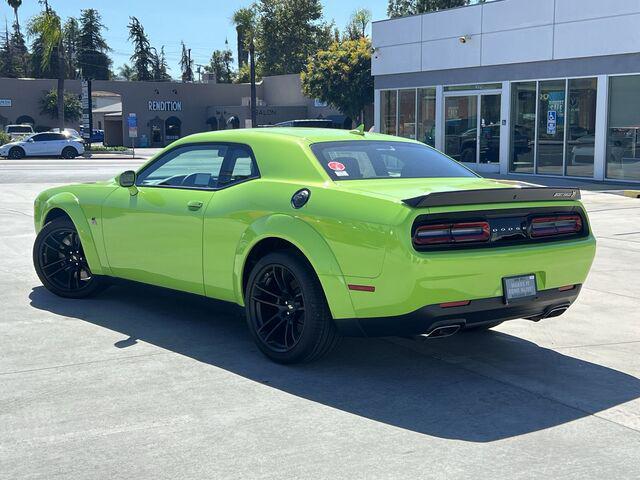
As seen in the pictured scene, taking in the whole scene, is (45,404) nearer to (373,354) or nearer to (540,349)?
(373,354)

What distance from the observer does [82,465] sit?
3943 millimetres

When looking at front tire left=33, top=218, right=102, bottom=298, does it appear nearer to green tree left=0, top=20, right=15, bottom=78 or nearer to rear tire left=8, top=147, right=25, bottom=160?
rear tire left=8, top=147, right=25, bottom=160

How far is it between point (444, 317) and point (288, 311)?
3.64ft

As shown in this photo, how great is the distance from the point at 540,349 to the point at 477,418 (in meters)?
1.70

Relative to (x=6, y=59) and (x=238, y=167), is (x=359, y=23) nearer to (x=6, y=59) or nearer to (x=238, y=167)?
(x=6, y=59)

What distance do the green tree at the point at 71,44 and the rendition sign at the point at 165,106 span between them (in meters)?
32.1

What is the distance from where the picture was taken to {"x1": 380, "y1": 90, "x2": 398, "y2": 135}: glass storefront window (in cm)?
3084

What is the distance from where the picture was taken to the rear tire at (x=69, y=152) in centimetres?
4272

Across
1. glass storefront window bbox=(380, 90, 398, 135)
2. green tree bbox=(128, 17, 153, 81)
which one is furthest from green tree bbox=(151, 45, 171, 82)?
glass storefront window bbox=(380, 90, 398, 135)

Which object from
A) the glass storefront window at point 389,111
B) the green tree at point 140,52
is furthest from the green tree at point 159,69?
the glass storefront window at point 389,111

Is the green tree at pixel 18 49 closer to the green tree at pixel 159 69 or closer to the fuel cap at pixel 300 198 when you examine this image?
the green tree at pixel 159 69

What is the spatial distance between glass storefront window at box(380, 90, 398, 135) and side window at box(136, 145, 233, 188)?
24.3 meters

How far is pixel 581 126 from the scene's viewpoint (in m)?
23.0

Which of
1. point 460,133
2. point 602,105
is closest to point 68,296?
point 602,105
